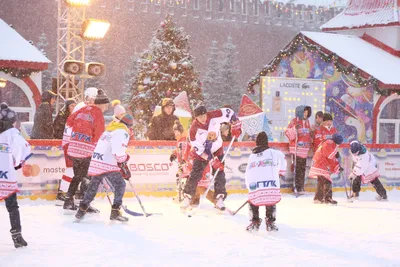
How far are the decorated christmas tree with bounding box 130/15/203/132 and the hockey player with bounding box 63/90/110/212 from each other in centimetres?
2133

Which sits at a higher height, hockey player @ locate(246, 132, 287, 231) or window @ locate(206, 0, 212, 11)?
window @ locate(206, 0, 212, 11)

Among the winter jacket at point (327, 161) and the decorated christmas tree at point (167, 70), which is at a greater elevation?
the decorated christmas tree at point (167, 70)

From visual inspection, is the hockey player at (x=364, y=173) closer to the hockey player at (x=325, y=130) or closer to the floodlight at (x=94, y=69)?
the hockey player at (x=325, y=130)

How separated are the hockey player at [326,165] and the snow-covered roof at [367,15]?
492 inches

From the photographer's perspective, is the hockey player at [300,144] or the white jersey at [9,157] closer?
the white jersey at [9,157]

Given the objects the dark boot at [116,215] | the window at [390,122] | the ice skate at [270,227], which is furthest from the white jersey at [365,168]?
the window at [390,122]

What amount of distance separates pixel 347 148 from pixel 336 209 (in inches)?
138

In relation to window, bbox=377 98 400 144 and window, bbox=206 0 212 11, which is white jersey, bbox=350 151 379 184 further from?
window, bbox=206 0 212 11

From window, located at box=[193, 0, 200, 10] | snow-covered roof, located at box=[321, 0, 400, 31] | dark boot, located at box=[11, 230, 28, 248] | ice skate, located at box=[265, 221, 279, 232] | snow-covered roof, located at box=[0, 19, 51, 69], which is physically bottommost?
ice skate, located at box=[265, 221, 279, 232]

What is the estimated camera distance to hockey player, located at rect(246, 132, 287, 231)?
839 centimetres

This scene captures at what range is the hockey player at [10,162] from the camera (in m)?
6.91

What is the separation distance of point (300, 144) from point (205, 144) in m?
3.87

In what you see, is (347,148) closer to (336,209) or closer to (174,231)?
(336,209)

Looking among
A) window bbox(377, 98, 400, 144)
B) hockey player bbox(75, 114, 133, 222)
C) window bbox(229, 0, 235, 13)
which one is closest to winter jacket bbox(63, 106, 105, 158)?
hockey player bbox(75, 114, 133, 222)
